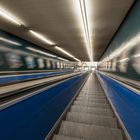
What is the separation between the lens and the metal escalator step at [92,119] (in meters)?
3.10

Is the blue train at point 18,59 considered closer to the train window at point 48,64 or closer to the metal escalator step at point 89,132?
the train window at point 48,64

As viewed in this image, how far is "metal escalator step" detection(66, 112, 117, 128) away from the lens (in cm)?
310

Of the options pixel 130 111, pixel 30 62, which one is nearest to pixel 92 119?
pixel 130 111

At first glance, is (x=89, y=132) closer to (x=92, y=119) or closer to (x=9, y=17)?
(x=92, y=119)

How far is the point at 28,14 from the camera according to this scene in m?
5.14

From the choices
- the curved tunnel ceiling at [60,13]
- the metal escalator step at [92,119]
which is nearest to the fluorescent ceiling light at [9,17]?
the curved tunnel ceiling at [60,13]

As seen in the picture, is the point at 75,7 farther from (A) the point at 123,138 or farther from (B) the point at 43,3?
(A) the point at 123,138

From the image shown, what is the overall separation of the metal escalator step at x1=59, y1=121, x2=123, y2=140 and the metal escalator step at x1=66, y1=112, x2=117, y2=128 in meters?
0.45

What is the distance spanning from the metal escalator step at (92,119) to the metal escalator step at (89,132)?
45cm

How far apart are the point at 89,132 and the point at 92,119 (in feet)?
2.52

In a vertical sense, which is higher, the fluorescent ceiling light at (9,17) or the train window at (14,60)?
the fluorescent ceiling light at (9,17)

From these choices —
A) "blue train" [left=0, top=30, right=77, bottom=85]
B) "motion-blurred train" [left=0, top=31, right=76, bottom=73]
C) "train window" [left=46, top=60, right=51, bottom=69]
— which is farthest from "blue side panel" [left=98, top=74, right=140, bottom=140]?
"train window" [left=46, top=60, right=51, bottom=69]

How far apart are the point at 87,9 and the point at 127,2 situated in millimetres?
1223

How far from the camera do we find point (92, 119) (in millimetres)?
3338
